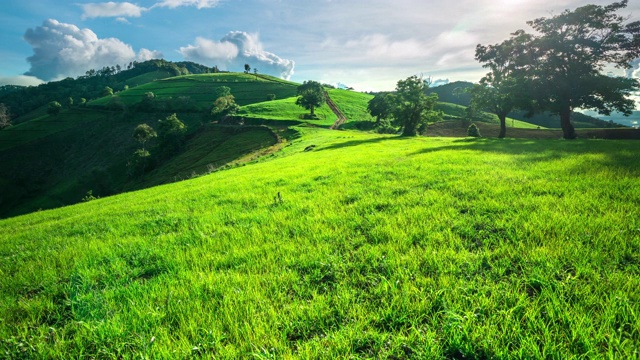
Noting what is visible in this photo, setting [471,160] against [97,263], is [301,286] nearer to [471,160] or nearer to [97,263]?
[97,263]

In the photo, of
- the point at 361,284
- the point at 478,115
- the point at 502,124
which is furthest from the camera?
the point at 478,115

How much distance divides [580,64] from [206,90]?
15377 centimetres

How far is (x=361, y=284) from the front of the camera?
3895 millimetres

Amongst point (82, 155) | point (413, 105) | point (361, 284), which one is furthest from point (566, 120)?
point (82, 155)

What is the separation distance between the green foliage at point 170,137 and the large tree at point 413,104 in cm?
6478

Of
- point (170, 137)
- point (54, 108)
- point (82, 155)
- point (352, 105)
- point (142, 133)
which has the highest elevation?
point (54, 108)

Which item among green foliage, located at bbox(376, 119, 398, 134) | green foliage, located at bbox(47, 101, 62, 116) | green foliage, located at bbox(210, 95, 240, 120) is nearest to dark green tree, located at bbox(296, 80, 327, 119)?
green foliage, located at bbox(376, 119, 398, 134)

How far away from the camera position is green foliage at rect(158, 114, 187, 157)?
77812 mm

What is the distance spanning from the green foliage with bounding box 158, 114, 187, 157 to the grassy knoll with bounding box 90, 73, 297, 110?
40098mm

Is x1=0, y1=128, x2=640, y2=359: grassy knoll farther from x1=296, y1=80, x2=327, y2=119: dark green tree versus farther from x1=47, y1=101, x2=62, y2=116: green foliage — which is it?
x1=47, y1=101, x2=62, y2=116: green foliage

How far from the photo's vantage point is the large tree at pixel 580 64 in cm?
3183

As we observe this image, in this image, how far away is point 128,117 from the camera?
113688 millimetres

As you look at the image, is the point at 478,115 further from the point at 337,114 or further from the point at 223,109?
the point at 223,109

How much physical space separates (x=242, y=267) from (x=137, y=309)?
1579 mm
